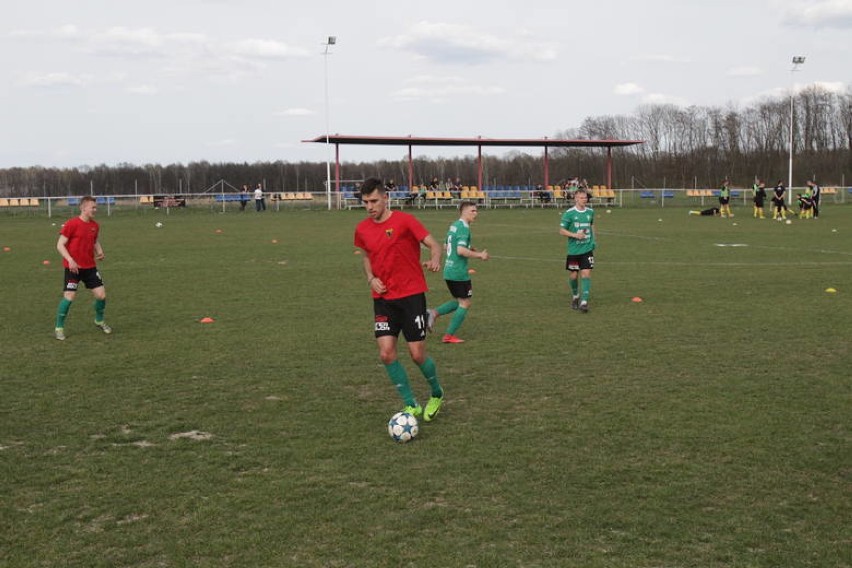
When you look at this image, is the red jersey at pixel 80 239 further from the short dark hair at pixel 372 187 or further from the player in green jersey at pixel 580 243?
the player in green jersey at pixel 580 243

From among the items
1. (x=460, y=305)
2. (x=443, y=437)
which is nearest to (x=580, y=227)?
(x=460, y=305)

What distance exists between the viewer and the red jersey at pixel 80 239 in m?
11.3

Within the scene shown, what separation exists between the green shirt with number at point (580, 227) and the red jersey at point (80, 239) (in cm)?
660

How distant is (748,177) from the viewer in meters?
94.9

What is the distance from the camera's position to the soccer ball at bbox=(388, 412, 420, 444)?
6.63 metres

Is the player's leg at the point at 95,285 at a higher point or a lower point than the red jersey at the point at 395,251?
lower

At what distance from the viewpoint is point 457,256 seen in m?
10.7

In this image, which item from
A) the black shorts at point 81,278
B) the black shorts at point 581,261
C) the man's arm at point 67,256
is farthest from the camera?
the black shorts at point 581,261

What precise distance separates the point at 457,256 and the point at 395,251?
3.64m

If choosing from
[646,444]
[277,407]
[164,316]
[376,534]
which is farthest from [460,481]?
[164,316]

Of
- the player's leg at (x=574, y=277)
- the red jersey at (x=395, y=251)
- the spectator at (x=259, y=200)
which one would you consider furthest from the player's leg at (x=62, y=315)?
the spectator at (x=259, y=200)

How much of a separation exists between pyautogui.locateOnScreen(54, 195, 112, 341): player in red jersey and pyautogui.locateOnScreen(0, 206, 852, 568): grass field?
1.91 feet

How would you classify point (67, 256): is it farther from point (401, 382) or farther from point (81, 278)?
point (401, 382)

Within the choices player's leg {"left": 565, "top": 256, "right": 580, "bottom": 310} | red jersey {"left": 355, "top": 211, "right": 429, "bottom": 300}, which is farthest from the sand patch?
player's leg {"left": 565, "top": 256, "right": 580, "bottom": 310}
